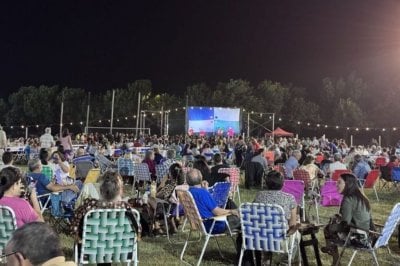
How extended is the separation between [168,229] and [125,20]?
76.0 metres

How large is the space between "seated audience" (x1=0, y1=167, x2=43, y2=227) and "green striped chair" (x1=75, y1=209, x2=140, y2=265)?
0.50 m

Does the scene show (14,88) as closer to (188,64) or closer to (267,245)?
(188,64)

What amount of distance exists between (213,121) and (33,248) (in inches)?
1183

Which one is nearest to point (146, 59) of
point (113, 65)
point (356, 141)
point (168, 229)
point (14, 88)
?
point (113, 65)

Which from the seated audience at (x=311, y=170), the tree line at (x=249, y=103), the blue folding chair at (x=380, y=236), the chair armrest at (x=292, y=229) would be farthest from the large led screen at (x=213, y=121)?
the chair armrest at (x=292, y=229)

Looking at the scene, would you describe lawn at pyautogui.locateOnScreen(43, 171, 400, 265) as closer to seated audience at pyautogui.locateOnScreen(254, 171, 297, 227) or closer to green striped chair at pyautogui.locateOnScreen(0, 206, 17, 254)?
seated audience at pyautogui.locateOnScreen(254, 171, 297, 227)

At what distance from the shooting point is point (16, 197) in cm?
485

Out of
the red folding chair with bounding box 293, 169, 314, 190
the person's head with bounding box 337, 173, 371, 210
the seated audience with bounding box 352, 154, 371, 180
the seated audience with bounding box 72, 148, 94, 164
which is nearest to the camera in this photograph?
the person's head with bounding box 337, 173, 371, 210

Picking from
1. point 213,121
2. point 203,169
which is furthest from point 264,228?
point 213,121

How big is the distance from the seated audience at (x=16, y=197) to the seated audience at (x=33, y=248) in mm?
2549

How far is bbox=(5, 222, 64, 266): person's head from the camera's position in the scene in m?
2.04

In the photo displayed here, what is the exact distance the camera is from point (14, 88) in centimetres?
7775

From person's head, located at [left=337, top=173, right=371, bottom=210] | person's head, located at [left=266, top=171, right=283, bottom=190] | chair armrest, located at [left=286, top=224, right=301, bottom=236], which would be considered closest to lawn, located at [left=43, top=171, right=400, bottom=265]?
person's head, located at [left=337, top=173, right=371, bottom=210]

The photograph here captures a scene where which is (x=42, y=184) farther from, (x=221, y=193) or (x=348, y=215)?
(x=348, y=215)
